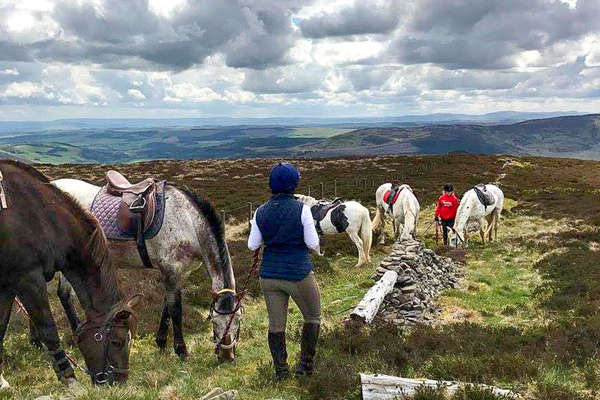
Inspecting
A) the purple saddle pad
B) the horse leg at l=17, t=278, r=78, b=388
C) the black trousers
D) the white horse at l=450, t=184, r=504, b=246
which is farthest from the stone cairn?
the horse leg at l=17, t=278, r=78, b=388

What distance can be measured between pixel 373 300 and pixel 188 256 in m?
4.69

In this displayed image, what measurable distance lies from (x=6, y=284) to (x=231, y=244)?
1325cm

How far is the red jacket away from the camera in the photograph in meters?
17.9

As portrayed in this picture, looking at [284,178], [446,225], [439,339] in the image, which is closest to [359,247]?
[446,225]

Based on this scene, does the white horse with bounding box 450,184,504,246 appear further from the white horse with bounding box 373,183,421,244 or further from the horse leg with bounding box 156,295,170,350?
the horse leg with bounding box 156,295,170,350

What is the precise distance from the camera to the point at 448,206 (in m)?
18.0

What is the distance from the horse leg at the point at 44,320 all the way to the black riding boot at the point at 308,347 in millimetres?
2770

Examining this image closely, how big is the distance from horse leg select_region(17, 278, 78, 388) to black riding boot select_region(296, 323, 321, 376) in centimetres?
277

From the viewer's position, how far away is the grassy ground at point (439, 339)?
5.54 m

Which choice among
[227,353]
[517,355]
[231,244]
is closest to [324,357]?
[227,353]

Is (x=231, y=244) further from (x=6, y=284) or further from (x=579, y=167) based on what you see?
(x=579, y=167)

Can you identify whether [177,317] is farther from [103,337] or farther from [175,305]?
[103,337]

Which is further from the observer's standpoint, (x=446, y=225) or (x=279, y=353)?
(x=446, y=225)

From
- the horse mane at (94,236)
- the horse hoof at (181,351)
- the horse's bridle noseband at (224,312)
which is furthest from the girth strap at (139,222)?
the horse hoof at (181,351)
